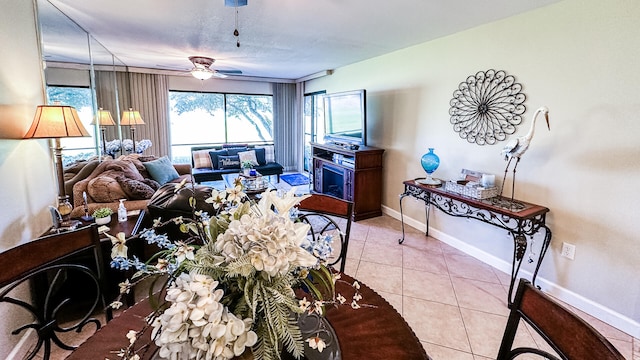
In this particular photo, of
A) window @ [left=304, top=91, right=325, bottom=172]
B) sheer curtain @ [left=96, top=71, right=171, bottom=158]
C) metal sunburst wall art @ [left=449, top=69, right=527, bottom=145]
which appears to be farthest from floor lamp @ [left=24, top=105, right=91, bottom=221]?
window @ [left=304, top=91, right=325, bottom=172]

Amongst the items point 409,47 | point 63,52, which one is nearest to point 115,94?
point 63,52

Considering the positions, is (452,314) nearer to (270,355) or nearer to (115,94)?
(270,355)

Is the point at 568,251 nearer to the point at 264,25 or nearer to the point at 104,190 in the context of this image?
the point at 264,25

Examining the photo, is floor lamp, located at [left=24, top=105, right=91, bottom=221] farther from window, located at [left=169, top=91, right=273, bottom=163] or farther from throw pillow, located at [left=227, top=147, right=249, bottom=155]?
window, located at [left=169, top=91, right=273, bottom=163]

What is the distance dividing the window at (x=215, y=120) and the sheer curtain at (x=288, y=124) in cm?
22

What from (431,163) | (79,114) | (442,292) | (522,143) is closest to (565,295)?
(442,292)

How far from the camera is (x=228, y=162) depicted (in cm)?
637

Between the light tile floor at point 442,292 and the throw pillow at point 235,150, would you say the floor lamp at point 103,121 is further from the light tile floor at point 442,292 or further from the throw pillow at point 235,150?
the light tile floor at point 442,292

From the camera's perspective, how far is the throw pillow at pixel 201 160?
6395 millimetres

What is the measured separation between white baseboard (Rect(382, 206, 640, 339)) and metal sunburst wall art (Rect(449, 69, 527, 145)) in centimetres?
115

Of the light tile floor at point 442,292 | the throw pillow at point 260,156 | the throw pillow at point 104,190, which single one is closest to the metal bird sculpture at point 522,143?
the light tile floor at point 442,292

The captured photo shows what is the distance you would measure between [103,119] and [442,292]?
4563 millimetres

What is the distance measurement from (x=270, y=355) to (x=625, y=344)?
2630mm

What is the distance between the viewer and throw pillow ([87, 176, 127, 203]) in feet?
9.14
